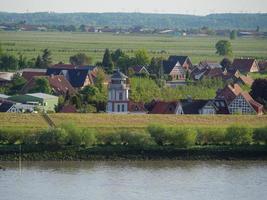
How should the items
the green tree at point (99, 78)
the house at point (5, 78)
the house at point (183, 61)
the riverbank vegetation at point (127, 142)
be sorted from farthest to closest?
the house at point (183, 61)
the house at point (5, 78)
the green tree at point (99, 78)
the riverbank vegetation at point (127, 142)

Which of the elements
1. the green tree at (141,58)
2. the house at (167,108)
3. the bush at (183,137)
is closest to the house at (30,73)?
the green tree at (141,58)

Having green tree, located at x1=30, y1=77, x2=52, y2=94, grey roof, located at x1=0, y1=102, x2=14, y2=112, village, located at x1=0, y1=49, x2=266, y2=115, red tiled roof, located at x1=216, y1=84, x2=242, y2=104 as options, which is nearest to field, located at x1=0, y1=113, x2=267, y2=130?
village, located at x1=0, y1=49, x2=266, y2=115

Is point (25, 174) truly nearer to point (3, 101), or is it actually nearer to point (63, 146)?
point (63, 146)

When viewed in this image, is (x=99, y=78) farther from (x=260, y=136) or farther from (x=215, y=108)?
(x=260, y=136)

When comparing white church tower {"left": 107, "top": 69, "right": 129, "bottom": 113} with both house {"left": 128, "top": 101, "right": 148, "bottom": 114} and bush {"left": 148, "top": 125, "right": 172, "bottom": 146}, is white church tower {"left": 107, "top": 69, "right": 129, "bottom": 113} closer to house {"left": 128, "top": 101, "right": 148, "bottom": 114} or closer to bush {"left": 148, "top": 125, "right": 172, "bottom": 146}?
house {"left": 128, "top": 101, "right": 148, "bottom": 114}

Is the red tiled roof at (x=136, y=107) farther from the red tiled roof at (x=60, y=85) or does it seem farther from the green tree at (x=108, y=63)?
the green tree at (x=108, y=63)

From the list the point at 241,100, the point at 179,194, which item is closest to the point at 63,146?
the point at 179,194
